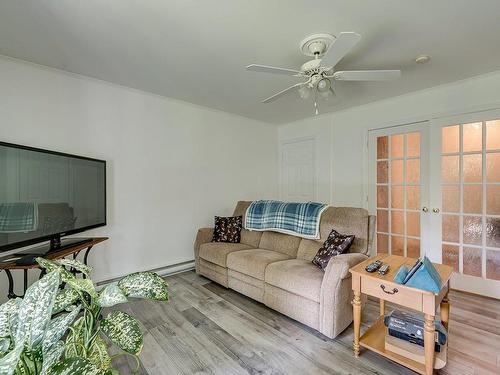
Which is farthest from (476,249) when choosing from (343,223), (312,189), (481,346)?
(312,189)

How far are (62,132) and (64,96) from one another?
37 cm

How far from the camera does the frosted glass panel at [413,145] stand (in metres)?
3.11

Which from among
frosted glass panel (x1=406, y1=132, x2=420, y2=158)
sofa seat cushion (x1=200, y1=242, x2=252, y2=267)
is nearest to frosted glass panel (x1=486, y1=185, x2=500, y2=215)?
frosted glass panel (x1=406, y1=132, x2=420, y2=158)

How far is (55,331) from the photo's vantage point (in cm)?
67

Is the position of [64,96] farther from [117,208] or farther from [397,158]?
[397,158]

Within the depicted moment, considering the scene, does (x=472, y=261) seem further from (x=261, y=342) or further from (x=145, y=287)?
(x=145, y=287)

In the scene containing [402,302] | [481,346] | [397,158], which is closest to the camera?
[402,302]

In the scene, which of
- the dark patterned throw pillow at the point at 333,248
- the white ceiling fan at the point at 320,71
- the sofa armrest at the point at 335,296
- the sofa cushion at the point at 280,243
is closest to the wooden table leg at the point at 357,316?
the sofa armrest at the point at 335,296

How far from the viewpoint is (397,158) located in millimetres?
3279

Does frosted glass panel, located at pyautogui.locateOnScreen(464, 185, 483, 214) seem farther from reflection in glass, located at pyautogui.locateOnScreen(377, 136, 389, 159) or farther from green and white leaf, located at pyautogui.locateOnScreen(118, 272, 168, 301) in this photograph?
green and white leaf, located at pyautogui.locateOnScreen(118, 272, 168, 301)

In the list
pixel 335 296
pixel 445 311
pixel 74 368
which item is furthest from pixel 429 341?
pixel 74 368

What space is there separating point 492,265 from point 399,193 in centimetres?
115

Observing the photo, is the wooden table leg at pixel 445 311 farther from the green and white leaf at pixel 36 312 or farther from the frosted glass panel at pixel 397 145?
the green and white leaf at pixel 36 312

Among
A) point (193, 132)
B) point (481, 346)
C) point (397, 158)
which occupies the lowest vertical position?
point (481, 346)
